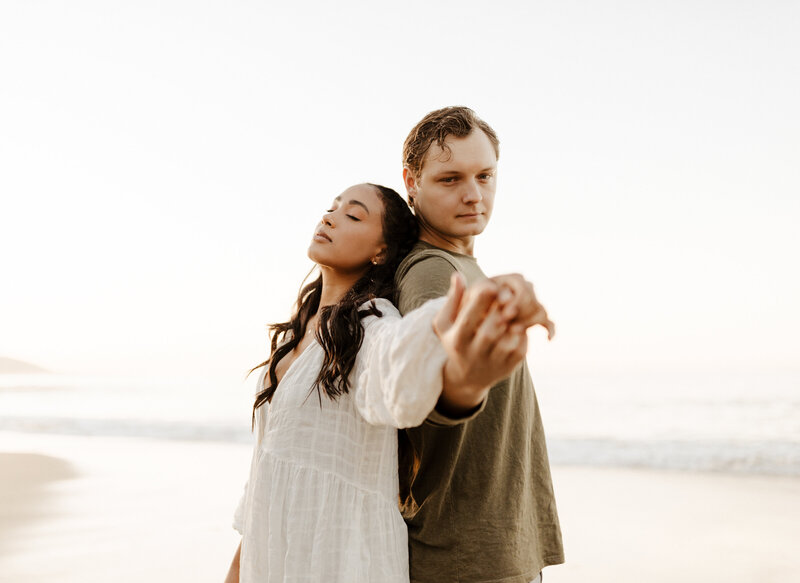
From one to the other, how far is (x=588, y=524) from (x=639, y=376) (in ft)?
50.6

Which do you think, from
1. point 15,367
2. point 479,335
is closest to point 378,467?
point 479,335

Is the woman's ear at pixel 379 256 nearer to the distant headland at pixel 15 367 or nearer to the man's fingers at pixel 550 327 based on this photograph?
the man's fingers at pixel 550 327

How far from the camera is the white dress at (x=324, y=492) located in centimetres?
164

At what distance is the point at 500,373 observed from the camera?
1.09m

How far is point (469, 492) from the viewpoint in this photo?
67.0 inches

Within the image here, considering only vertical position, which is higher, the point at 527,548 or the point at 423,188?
the point at 423,188

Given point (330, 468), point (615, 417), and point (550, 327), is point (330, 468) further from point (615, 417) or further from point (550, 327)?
point (615, 417)

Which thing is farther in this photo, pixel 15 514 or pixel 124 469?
pixel 124 469

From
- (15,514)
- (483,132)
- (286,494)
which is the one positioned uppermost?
(483,132)

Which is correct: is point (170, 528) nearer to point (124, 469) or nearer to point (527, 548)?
point (124, 469)

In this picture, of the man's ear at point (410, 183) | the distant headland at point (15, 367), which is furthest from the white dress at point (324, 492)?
the distant headland at point (15, 367)

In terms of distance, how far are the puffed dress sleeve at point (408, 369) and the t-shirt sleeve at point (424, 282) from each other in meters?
0.20

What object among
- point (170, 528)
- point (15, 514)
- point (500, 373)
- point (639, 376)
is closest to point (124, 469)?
point (15, 514)

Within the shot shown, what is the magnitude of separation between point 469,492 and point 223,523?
5.07 meters
